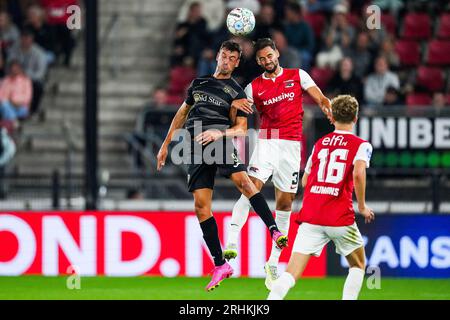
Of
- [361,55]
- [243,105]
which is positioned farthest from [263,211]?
[361,55]

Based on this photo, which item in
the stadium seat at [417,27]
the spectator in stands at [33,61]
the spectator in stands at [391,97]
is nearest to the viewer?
the spectator in stands at [391,97]

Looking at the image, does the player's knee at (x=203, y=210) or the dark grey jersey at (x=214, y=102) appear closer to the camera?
the dark grey jersey at (x=214, y=102)

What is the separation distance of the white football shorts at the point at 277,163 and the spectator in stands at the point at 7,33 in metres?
8.93

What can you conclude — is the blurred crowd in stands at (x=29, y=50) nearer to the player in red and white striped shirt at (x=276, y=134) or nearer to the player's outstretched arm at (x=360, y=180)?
the player in red and white striped shirt at (x=276, y=134)

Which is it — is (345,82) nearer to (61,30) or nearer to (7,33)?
(61,30)

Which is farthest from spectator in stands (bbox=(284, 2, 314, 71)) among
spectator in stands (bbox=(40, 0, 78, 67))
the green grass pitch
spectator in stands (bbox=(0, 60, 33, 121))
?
the green grass pitch

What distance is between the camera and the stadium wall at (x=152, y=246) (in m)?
16.7

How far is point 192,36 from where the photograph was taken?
21.0 m

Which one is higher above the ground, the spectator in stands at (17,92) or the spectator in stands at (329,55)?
the spectator in stands at (329,55)

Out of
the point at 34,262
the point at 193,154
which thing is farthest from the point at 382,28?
the point at 193,154

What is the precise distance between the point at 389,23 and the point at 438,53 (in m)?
1.09

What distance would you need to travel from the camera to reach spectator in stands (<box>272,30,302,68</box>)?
19.5 metres

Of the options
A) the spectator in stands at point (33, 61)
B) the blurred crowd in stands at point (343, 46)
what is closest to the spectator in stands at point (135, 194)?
the blurred crowd in stands at point (343, 46)

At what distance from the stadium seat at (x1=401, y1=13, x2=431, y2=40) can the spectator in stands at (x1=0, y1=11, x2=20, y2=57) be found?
629 cm
